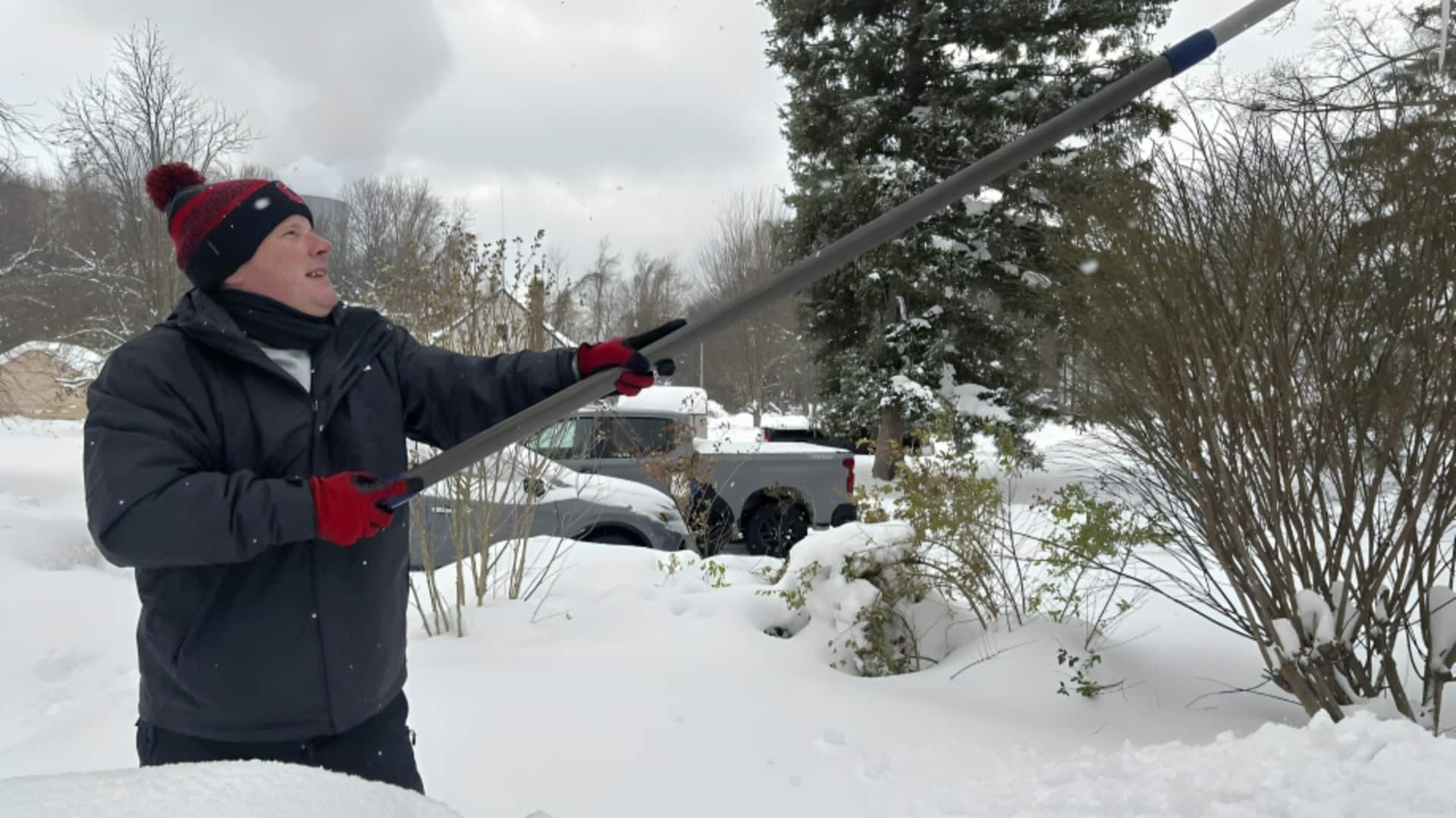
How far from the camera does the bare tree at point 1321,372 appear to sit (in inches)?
121

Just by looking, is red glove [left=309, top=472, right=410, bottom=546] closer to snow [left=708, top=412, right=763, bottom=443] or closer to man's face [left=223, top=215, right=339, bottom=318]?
man's face [left=223, top=215, right=339, bottom=318]

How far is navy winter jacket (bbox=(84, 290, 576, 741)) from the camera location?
133 centimetres

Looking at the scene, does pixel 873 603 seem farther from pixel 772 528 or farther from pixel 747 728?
pixel 772 528

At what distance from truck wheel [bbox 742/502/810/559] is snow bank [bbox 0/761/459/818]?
766cm

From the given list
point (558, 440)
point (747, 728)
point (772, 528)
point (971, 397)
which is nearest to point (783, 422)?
point (971, 397)

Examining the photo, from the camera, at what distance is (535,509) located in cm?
614

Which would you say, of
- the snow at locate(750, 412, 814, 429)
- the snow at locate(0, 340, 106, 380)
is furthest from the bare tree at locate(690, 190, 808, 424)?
the snow at locate(0, 340, 106, 380)

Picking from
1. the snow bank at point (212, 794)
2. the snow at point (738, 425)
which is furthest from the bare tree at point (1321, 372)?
the snow at point (738, 425)

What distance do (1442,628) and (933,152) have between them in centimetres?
1085

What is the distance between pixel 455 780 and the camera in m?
2.90

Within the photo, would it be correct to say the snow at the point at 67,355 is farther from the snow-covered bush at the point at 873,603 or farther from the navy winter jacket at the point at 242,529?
the navy winter jacket at the point at 242,529

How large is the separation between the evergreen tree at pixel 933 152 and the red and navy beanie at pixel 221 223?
446 inches

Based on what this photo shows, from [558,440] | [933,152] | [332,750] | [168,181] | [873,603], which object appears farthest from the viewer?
[933,152]

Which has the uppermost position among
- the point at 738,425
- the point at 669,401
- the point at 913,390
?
the point at 738,425
